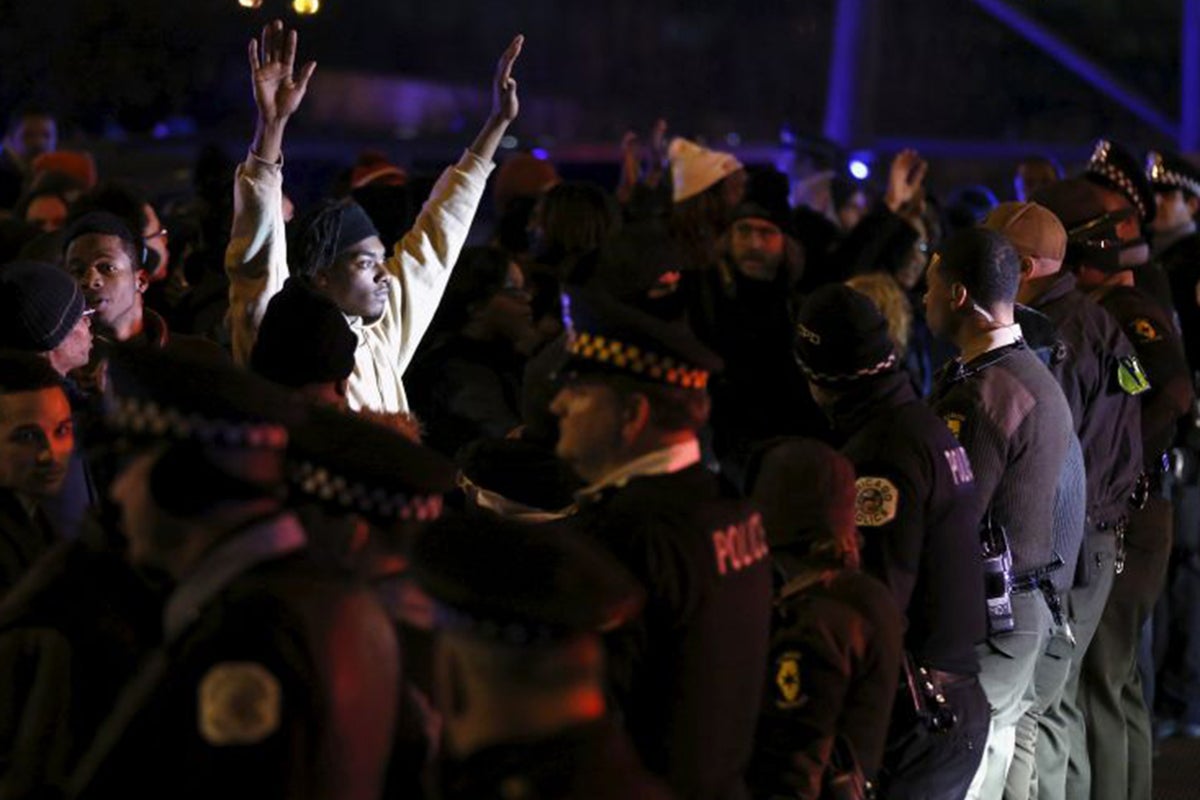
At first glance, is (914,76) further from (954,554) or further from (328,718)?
(328,718)

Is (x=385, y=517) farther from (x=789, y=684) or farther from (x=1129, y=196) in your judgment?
(x=1129, y=196)

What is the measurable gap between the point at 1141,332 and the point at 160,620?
5.25 metres

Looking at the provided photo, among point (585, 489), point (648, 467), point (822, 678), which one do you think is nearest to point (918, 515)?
point (822, 678)

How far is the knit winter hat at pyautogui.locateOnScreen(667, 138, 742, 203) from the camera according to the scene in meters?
9.54

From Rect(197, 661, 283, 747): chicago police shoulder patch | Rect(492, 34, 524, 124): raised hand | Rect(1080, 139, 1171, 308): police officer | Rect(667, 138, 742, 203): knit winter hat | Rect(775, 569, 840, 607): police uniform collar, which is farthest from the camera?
Rect(667, 138, 742, 203): knit winter hat

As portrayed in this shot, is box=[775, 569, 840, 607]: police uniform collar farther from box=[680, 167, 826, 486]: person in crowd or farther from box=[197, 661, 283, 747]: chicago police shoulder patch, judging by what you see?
box=[680, 167, 826, 486]: person in crowd

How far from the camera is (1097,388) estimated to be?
298 inches

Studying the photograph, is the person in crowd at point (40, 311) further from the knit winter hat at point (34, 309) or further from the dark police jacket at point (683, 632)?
the dark police jacket at point (683, 632)

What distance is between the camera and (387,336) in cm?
659

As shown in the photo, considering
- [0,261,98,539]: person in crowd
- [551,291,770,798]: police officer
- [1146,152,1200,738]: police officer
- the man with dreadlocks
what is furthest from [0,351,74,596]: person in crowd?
[1146,152,1200,738]: police officer

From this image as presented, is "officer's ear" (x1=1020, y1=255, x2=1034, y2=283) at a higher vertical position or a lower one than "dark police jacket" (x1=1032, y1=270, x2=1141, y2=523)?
higher

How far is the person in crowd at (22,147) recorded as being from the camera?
1198 centimetres

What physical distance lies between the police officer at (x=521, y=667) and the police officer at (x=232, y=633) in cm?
12

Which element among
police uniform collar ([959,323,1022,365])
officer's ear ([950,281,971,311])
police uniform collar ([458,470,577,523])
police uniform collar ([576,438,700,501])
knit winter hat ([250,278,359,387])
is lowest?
police uniform collar ([458,470,577,523])
